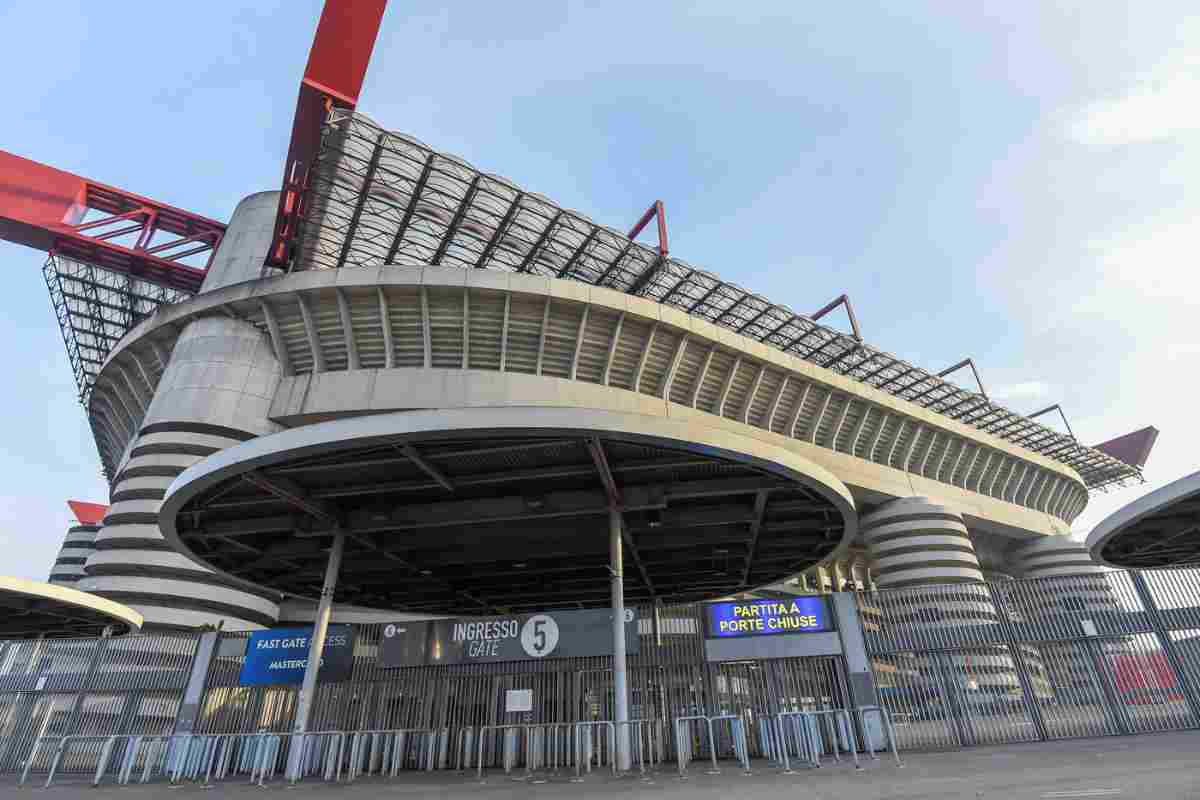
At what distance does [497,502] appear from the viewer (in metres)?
14.4

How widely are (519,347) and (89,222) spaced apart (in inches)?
1174

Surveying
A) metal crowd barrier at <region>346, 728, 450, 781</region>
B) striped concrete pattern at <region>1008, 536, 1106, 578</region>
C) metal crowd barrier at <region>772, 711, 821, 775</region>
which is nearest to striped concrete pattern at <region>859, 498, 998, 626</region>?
striped concrete pattern at <region>1008, 536, 1106, 578</region>

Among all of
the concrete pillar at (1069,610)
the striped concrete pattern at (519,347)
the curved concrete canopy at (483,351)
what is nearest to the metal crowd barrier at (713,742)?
the concrete pillar at (1069,610)

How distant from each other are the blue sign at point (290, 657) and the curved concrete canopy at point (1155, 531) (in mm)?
21496

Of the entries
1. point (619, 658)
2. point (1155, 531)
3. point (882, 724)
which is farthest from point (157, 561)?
point (1155, 531)

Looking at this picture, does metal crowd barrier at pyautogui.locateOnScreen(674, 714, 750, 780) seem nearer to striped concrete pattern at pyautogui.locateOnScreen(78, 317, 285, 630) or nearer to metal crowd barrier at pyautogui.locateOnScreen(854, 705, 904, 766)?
metal crowd barrier at pyautogui.locateOnScreen(854, 705, 904, 766)

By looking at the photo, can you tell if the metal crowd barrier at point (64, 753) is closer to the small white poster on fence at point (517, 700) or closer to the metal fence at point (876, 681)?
the metal fence at point (876, 681)

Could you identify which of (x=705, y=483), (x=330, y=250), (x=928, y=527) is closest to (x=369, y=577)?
(x=705, y=483)

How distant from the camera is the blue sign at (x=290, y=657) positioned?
15.3 m

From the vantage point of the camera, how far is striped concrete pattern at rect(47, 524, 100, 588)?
68875 millimetres

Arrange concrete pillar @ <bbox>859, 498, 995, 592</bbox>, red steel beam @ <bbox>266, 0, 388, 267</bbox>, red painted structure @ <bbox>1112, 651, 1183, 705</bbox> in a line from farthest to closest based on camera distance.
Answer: concrete pillar @ <bbox>859, 498, 995, 592</bbox>
red steel beam @ <bbox>266, 0, 388, 267</bbox>
red painted structure @ <bbox>1112, 651, 1183, 705</bbox>

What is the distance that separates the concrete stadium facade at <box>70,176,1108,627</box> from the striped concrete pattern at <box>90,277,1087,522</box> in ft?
0.27

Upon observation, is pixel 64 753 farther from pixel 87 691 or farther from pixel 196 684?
pixel 196 684

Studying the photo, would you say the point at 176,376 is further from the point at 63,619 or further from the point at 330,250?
the point at 63,619
